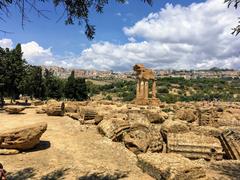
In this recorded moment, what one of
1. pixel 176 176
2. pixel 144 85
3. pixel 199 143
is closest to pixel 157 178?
pixel 176 176

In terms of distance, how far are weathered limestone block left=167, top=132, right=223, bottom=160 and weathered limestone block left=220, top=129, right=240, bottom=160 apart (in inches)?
19.9

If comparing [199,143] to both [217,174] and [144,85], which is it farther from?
[144,85]

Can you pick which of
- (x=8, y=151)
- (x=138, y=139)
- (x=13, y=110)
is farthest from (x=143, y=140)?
(x=13, y=110)

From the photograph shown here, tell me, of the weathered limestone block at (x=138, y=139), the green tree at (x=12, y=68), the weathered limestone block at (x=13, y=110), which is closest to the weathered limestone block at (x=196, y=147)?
the weathered limestone block at (x=138, y=139)

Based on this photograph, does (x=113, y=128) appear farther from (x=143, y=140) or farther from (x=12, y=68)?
(x=12, y=68)

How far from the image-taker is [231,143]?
13.3m

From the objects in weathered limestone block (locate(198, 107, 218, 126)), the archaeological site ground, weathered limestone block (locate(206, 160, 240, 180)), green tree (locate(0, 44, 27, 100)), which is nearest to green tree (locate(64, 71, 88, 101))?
green tree (locate(0, 44, 27, 100))

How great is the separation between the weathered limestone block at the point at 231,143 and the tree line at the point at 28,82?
24.6m

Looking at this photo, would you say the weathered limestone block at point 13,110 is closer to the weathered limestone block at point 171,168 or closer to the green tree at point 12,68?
the green tree at point 12,68

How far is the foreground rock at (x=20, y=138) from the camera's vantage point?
1215 cm

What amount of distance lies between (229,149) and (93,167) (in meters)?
5.93

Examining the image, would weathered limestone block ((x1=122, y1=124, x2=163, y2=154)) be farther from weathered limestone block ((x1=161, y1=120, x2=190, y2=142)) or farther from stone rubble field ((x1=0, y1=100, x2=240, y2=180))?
weathered limestone block ((x1=161, y1=120, x2=190, y2=142))

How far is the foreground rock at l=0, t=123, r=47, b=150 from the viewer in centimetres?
1215

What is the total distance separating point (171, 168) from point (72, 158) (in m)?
4.23
